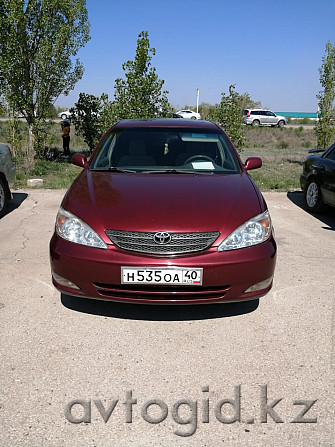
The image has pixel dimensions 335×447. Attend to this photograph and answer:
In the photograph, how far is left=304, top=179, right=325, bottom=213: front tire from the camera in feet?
24.7

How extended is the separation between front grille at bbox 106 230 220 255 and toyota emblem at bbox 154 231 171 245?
1cm

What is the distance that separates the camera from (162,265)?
2.99 m

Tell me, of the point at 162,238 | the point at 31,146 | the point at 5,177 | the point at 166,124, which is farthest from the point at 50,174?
the point at 162,238

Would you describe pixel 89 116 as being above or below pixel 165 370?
above

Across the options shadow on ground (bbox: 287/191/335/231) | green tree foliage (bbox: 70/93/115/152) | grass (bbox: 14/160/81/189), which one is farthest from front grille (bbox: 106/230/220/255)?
green tree foliage (bbox: 70/93/115/152)

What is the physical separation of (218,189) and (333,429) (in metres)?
2.02

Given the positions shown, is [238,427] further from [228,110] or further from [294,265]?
[228,110]

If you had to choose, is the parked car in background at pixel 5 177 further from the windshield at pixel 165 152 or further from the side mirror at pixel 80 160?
the windshield at pixel 165 152

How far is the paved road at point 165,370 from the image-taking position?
90.4 inches

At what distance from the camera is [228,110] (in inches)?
509

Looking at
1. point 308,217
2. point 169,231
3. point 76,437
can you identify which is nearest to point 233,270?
point 169,231

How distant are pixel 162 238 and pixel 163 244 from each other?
43mm

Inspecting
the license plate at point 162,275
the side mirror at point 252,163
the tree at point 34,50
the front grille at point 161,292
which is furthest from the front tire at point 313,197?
the tree at point 34,50

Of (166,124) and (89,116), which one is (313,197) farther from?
(89,116)
